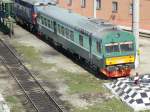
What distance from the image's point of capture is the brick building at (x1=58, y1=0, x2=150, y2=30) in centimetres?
4519

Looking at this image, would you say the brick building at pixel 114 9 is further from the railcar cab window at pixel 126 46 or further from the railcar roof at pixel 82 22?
the railcar cab window at pixel 126 46

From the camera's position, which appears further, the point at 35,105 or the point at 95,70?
the point at 95,70

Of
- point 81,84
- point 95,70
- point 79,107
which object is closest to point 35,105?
point 79,107

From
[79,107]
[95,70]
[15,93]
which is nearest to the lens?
[79,107]

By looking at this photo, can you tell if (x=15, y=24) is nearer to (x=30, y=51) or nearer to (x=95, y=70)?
(x=30, y=51)

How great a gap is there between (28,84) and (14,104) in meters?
3.88

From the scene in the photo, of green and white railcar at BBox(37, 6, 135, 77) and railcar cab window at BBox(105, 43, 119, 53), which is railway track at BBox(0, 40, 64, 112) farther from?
railcar cab window at BBox(105, 43, 119, 53)

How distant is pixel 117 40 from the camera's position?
28797 millimetres

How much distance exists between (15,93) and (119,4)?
22487 millimetres

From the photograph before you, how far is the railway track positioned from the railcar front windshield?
15.3ft

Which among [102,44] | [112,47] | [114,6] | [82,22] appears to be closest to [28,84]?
[102,44]

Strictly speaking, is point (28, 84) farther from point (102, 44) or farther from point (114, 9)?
point (114, 9)

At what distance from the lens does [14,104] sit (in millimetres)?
25266

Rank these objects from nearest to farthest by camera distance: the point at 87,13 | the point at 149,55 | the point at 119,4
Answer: the point at 149,55 < the point at 119,4 < the point at 87,13
